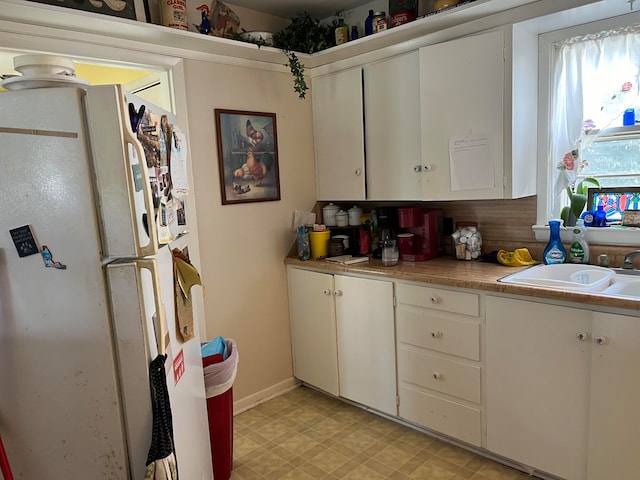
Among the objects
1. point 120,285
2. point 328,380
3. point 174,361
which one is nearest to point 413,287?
point 328,380

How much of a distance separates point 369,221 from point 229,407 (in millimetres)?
1483

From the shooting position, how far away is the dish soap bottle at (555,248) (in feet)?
7.64

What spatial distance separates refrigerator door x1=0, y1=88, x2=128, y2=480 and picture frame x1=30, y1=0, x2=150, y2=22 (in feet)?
3.89

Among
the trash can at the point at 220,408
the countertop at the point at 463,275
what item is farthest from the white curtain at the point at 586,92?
the trash can at the point at 220,408

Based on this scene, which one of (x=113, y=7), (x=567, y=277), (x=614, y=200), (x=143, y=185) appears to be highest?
(x=113, y=7)

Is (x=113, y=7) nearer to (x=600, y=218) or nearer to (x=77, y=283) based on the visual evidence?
(x=77, y=283)

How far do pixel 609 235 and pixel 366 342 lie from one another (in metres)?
1.40

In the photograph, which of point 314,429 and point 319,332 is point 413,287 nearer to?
point 319,332

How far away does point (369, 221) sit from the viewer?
10.0 feet

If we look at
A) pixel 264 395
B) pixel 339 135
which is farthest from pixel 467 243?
pixel 264 395

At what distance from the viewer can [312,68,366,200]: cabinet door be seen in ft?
9.57

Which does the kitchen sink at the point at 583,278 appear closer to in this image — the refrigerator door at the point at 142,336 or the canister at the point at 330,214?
the canister at the point at 330,214

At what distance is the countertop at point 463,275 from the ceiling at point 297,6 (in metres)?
1.65

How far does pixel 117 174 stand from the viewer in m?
1.17
